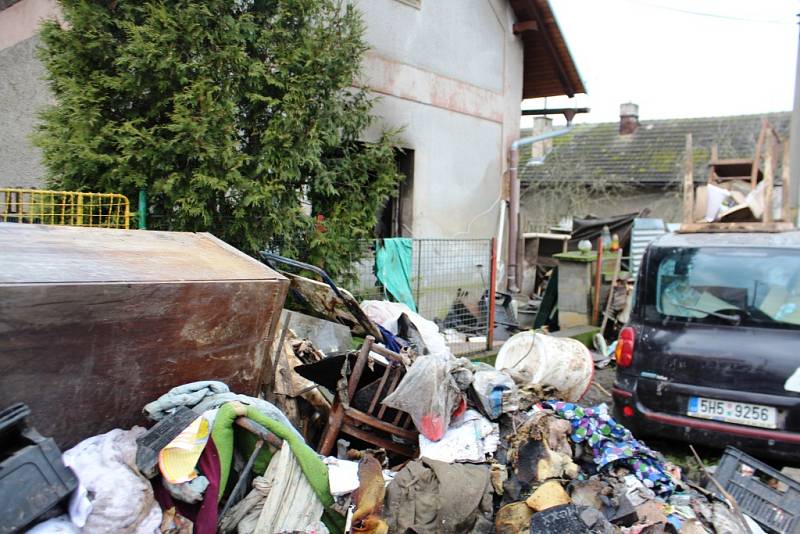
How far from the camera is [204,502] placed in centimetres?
270

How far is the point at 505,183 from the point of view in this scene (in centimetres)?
1003

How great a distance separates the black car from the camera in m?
3.95

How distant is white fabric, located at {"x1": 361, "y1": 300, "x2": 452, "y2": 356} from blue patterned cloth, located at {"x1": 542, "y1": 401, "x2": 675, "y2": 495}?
149cm

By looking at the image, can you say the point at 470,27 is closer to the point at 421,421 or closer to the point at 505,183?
the point at 505,183

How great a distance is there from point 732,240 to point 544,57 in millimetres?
6921

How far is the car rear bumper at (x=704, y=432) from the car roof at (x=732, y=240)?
1.27 meters

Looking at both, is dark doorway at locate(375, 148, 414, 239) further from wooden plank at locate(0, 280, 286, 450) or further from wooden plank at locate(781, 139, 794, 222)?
wooden plank at locate(0, 280, 286, 450)

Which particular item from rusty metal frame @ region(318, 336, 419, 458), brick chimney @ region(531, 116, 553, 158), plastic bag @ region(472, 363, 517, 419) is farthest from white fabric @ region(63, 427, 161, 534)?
brick chimney @ region(531, 116, 553, 158)

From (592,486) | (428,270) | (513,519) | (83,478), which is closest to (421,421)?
(513,519)

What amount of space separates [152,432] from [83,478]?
35 cm

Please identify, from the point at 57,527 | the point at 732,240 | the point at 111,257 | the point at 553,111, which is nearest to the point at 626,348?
the point at 732,240

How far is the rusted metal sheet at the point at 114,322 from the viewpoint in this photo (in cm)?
251

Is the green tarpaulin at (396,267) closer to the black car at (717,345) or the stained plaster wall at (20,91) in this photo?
the black car at (717,345)

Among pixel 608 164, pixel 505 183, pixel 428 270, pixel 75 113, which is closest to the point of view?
pixel 75 113
